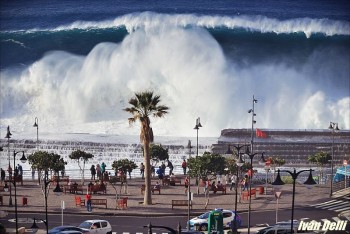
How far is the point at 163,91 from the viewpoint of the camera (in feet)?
172

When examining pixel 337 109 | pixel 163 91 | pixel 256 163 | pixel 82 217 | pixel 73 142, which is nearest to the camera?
pixel 82 217

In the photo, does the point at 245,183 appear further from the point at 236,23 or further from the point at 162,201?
the point at 236,23

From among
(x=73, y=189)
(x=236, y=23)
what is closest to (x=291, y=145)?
A: (x=73, y=189)

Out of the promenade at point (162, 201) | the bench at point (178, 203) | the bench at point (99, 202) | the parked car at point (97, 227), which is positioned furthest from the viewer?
the bench at point (99, 202)

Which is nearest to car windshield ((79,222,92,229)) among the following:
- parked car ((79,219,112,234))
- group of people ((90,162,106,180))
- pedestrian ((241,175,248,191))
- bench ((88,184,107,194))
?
parked car ((79,219,112,234))

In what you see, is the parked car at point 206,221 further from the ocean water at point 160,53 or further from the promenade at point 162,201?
the ocean water at point 160,53

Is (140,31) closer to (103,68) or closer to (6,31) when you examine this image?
(103,68)

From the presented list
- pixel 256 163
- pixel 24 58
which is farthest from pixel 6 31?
pixel 256 163

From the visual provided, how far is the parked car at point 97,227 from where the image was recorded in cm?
2244

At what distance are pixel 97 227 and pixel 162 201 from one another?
5.37 metres

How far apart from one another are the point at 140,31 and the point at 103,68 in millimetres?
3276

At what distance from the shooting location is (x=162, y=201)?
27672 mm

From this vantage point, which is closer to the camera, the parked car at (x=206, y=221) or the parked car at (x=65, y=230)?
the parked car at (x=65, y=230)

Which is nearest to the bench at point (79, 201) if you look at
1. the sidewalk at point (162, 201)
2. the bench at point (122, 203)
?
the sidewalk at point (162, 201)
